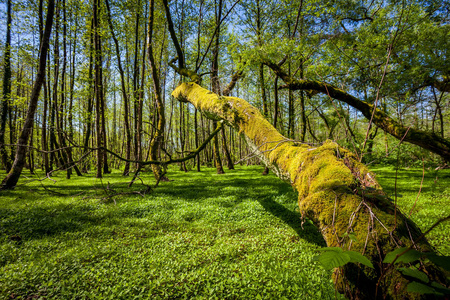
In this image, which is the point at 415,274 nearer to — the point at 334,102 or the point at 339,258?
the point at 339,258

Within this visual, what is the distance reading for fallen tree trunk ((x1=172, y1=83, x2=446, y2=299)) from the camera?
52.0 inches

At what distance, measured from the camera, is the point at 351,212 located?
64.1 inches

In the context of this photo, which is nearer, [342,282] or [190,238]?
[342,282]

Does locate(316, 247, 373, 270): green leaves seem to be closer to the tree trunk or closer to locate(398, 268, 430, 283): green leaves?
locate(398, 268, 430, 283): green leaves

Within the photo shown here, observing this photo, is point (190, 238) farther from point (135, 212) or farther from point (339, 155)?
point (339, 155)

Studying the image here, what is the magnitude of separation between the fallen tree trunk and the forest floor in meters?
0.44

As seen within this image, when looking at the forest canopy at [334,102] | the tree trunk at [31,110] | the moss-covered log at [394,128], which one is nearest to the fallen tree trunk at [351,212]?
the forest canopy at [334,102]

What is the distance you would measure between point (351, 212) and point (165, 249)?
321 cm

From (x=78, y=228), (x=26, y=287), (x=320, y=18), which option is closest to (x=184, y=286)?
(x=26, y=287)

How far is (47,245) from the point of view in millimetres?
3492

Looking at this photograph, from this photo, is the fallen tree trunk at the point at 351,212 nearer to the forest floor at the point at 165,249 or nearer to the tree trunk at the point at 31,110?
the forest floor at the point at 165,249

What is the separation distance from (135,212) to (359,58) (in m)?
9.40

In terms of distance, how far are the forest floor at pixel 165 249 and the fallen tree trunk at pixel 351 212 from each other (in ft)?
1.46

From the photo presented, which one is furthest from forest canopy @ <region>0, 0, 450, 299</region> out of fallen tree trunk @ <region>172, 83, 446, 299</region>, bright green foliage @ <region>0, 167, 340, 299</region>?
bright green foliage @ <region>0, 167, 340, 299</region>
